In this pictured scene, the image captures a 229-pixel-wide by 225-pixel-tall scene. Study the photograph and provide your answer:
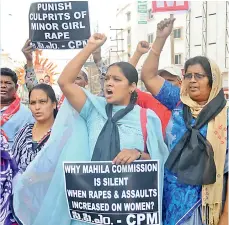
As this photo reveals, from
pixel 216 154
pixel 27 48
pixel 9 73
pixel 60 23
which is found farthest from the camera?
pixel 9 73

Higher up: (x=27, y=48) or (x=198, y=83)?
(x=27, y=48)

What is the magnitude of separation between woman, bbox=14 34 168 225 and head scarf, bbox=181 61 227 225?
0.28 m

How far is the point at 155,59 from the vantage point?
2514mm

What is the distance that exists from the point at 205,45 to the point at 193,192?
1.17 meters

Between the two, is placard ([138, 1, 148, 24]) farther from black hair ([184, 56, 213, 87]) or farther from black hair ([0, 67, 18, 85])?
black hair ([0, 67, 18, 85])

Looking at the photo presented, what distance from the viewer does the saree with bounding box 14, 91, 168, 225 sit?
2363 mm

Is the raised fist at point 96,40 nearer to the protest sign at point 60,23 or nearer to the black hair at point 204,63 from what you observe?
the protest sign at point 60,23

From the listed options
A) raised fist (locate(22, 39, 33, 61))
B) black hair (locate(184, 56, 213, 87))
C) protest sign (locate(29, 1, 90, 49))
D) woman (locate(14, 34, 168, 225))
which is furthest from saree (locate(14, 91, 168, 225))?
raised fist (locate(22, 39, 33, 61))

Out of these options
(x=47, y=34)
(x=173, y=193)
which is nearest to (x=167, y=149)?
(x=173, y=193)

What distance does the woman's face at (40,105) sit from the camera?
8.95 feet

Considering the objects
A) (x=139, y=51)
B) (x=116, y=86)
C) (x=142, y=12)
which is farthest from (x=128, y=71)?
(x=142, y=12)

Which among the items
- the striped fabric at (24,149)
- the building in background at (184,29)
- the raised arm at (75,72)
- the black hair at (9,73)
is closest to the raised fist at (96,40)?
the raised arm at (75,72)

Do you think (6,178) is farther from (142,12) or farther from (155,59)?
(142,12)

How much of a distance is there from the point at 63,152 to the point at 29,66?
823 millimetres
